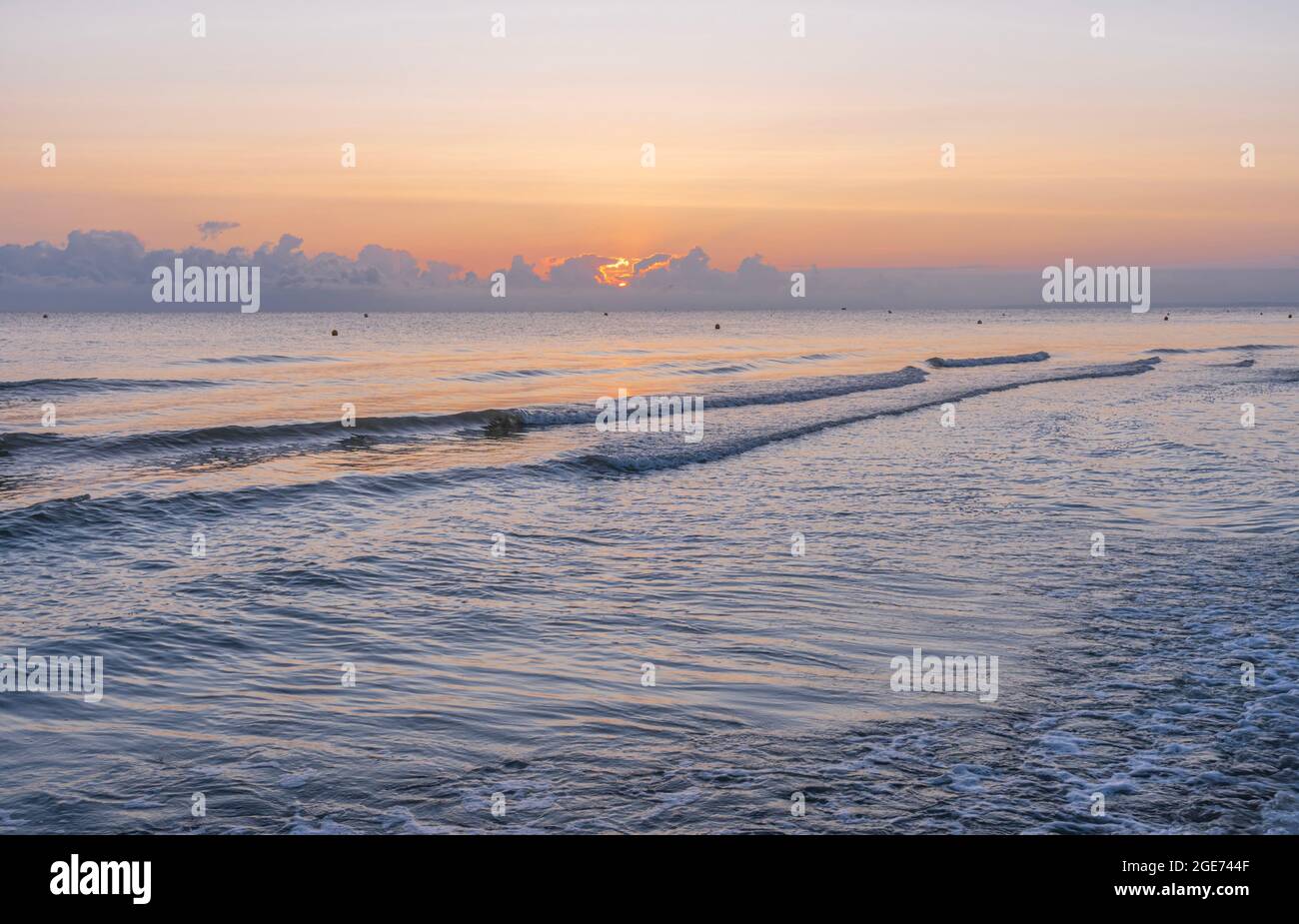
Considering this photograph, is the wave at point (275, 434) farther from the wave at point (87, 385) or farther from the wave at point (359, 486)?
the wave at point (87, 385)

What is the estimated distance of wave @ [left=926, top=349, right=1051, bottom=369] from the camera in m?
66.8

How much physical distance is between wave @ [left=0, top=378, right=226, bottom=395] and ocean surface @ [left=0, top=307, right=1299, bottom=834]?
15.1m

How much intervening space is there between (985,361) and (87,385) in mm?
51944

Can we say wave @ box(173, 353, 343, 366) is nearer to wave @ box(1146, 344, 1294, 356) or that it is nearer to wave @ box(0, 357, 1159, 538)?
wave @ box(0, 357, 1159, 538)

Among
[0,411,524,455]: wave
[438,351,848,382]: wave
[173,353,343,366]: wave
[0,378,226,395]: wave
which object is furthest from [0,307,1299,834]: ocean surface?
[173,353,343,366]: wave

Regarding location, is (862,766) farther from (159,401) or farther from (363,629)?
(159,401)

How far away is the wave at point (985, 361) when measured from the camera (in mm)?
66812

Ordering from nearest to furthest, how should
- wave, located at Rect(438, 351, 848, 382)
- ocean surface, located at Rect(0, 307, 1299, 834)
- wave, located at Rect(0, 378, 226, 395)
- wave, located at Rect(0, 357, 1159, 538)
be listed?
ocean surface, located at Rect(0, 307, 1299, 834) → wave, located at Rect(0, 357, 1159, 538) → wave, located at Rect(0, 378, 226, 395) → wave, located at Rect(438, 351, 848, 382)

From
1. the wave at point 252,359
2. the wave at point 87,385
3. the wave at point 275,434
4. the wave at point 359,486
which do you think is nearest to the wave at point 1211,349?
the wave at point 359,486

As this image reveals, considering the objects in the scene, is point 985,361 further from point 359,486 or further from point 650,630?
point 650,630

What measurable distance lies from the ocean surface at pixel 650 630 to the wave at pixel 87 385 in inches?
595
